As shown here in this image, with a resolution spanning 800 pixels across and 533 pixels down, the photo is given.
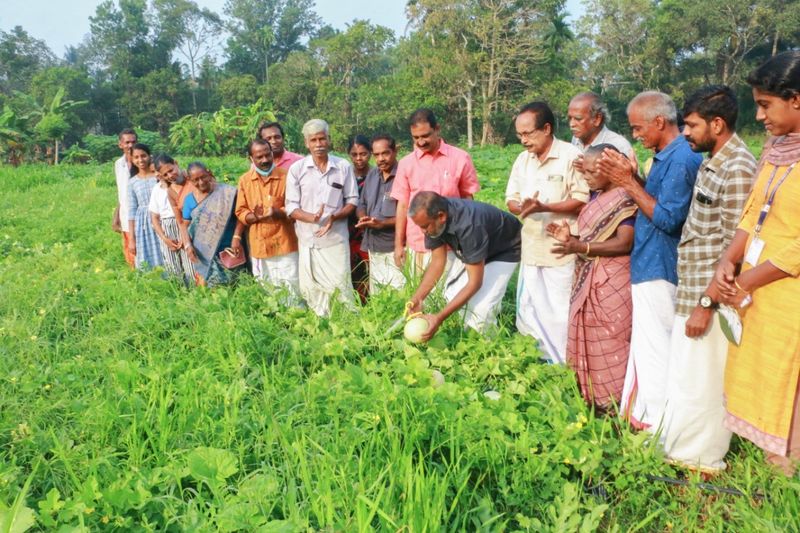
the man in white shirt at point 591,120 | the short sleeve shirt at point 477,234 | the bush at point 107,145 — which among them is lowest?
the short sleeve shirt at point 477,234

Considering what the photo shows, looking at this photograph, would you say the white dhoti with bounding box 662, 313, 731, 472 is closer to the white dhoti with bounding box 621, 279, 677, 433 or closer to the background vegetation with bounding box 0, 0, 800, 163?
the white dhoti with bounding box 621, 279, 677, 433

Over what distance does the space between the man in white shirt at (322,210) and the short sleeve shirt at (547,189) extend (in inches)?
56.9

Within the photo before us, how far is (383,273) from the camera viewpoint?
4.89 m

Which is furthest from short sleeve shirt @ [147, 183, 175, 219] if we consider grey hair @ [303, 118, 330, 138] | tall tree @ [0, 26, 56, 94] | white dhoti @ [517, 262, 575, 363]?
tall tree @ [0, 26, 56, 94]

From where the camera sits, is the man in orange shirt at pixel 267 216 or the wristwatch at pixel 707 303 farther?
the man in orange shirt at pixel 267 216

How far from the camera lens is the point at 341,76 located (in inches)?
1479

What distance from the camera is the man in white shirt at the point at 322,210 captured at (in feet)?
15.7

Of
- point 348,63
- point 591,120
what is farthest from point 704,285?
point 348,63

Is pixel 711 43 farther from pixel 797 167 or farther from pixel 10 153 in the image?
pixel 797 167

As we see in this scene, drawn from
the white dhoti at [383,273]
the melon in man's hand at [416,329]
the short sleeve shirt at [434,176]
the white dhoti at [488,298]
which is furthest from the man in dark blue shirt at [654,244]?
the white dhoti at [383,273]

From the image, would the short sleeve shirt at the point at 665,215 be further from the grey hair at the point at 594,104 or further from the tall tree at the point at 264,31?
the tall tree at the point at 264,31

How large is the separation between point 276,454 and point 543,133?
2446 mm

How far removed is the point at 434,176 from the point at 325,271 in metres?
1.20

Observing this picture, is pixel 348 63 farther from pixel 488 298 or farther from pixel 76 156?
pixel 488 298
